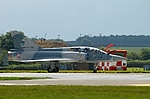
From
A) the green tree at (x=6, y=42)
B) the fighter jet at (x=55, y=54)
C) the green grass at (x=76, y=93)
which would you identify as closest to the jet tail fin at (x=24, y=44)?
the fighter jet at (x=55, y=54)

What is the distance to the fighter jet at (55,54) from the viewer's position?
57250mm

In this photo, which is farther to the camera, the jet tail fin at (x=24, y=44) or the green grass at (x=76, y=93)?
the jet tail fin at (x=24, y=44)

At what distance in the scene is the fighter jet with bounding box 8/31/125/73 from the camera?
5725cm

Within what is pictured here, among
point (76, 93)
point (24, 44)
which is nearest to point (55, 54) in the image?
point (24, 44)

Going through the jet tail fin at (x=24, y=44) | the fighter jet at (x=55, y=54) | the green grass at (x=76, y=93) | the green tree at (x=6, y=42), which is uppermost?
the green tree at (x=6, y=42)

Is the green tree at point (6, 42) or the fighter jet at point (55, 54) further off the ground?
the green tree at point (6, 42)

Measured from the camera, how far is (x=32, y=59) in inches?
2357

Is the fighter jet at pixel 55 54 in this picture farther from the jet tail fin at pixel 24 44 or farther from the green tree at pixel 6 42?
the green tree at pixel 6 42

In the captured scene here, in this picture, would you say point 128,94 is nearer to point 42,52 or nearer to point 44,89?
point 44,89

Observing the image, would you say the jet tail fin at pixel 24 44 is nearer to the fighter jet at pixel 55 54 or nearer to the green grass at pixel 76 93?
the fighter jet at pixel 55 54

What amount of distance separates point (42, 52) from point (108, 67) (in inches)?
728

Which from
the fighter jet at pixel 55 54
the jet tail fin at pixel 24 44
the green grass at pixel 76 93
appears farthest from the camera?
the jet tail fin at pixel 24 44

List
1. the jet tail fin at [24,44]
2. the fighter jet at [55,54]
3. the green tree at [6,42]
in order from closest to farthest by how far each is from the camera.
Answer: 1. the fighter jet at [55,54]
2. the jet tail fin at [24,44]
3. the green tree at [6,42]

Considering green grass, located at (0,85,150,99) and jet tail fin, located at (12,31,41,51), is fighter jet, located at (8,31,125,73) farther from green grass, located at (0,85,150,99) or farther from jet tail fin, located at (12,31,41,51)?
green grass, located at (0,85,150,99)
